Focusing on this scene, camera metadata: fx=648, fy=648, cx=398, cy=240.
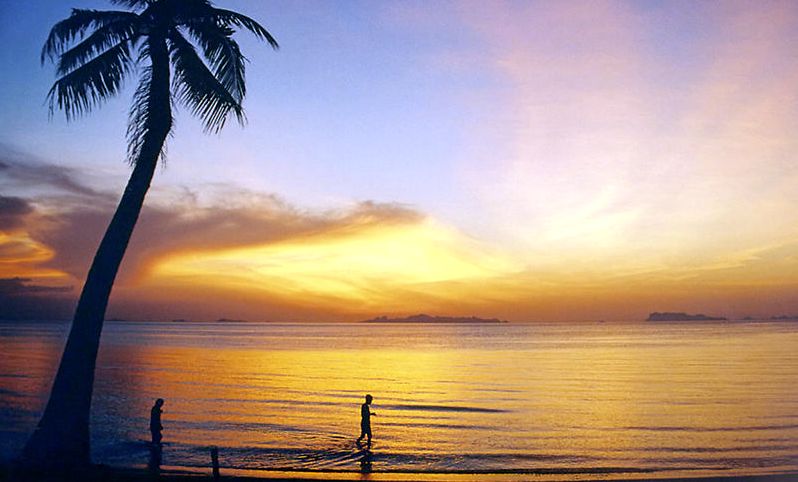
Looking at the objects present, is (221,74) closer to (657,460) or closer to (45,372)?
(657,460)

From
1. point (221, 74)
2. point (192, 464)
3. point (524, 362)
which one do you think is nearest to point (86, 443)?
point (192, 464)

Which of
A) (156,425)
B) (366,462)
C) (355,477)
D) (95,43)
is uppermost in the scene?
(95,43)

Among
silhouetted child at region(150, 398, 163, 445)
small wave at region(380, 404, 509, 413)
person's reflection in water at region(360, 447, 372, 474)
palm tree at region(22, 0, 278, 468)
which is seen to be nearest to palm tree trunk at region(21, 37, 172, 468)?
palm tree at region(22, 0, 278, 468)

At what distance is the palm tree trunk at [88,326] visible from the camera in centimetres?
1076

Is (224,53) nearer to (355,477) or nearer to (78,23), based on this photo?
(78,23)

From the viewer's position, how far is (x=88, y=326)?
11.3 m

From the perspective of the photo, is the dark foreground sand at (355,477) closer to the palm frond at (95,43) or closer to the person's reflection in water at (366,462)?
the person's reflection in water at (366,462)

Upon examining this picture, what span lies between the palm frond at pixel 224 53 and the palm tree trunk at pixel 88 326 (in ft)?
2.54

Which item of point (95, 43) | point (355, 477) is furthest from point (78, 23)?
point (355, 477)

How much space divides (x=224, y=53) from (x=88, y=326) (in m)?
5.66

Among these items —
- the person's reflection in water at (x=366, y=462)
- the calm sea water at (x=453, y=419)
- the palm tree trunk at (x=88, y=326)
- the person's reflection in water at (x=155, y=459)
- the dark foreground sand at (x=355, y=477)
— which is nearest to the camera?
the palm tree trunk at (x=88, y=326)

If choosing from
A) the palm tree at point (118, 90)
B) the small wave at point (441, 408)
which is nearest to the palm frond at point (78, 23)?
the palm tree at point (118, 90)

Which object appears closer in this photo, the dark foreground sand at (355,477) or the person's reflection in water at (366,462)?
the dark foreground sand at (355,477)

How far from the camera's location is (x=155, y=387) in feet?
119
